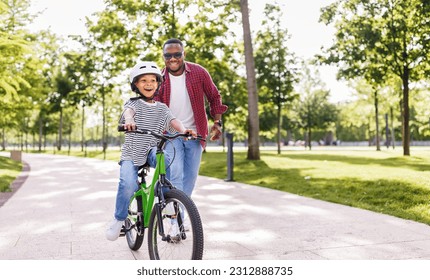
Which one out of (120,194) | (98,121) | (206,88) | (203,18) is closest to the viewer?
(120,194)

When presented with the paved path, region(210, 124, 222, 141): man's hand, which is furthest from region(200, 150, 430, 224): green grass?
region(210, 124, 222, 141): man's hand

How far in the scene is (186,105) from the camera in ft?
14.2

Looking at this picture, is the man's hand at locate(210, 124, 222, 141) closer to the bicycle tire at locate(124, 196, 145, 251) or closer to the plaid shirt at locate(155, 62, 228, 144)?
the plaid shirt at locate(155, 62, 228, 144)

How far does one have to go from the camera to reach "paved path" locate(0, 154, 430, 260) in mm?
3881

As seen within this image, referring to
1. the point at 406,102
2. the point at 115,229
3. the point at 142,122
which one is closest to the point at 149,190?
the point at 142,122

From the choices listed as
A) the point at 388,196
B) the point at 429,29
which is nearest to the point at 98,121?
the point at 429,29

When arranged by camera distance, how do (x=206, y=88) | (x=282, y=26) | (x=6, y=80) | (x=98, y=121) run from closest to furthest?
1. (x=206, y=88)
2. (x=6, y=80)
3. (x=282, y=26)
4. (x=98, y=121)

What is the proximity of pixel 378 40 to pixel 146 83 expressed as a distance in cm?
1757

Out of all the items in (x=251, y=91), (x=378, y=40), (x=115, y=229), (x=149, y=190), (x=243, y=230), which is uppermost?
(x=378, y=40)

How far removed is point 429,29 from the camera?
15703mm

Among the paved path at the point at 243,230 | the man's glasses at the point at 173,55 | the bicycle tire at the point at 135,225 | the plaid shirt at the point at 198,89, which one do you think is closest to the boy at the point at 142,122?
the bicycle tire at the point at 135,225

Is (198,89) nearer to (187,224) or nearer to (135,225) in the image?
(135,225)

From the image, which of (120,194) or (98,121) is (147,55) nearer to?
(120,194)
